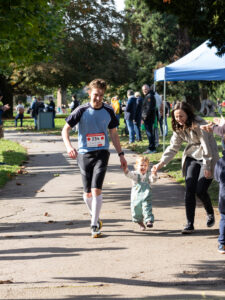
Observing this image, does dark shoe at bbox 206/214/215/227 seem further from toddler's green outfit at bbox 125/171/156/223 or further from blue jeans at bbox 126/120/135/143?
blue jeans at bbox 126/120/135/143

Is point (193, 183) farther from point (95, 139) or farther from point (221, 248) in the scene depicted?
point (95, 139)

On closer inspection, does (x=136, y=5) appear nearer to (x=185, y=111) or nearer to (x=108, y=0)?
(x=108, y=0)

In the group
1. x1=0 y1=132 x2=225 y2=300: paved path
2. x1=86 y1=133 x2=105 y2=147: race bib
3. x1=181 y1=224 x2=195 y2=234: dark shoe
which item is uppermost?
x1=86 y1=133 x2=105 y2=147: race bib

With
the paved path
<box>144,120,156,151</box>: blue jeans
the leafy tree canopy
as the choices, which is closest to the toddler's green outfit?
the paved path

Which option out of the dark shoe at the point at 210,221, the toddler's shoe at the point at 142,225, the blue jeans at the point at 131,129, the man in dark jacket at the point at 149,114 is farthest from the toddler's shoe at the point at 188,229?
the blue jeans at the point at 131,129

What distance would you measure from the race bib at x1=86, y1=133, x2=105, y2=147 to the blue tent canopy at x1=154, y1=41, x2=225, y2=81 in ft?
24.2

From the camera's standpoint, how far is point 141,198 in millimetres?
6910

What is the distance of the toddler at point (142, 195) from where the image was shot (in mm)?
6875

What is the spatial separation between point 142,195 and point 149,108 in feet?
30.8

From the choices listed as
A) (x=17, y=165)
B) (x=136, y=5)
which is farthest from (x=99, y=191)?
(x=136, y=5)

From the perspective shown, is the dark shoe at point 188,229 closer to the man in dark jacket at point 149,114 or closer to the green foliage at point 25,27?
the green foliage at point 25,27

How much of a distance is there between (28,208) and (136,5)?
48.5 m

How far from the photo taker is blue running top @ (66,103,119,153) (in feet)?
21.8

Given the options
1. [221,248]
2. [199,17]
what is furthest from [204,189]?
[199,17]
